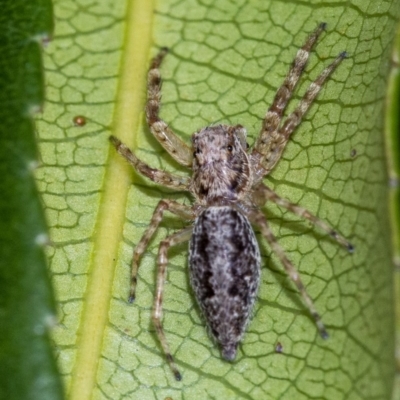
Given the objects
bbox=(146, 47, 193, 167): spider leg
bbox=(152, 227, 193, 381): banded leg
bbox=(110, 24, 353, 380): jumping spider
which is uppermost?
bbox=(146, 47, 193, 167): spider leg

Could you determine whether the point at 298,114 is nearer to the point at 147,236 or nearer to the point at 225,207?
the point at 225,207

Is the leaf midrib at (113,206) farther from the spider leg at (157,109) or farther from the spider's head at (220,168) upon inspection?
the spider's head at (220,168)

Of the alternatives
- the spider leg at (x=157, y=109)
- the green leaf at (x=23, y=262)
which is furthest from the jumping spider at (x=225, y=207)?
the green leaf at (x=23, y=262)

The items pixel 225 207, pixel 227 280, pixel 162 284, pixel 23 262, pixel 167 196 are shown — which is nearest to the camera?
pixel 23 262

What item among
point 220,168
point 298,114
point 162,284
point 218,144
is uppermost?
point 298,114

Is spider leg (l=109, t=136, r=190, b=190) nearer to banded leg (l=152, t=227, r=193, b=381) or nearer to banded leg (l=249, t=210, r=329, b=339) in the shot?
banded leg (l=152, t=227, r=193, b=381)

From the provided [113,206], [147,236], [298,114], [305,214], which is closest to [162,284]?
[147,236]

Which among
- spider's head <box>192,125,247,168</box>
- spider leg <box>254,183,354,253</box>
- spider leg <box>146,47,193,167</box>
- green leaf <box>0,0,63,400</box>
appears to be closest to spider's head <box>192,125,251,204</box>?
spider's head <box>192,125,247,168</box>
